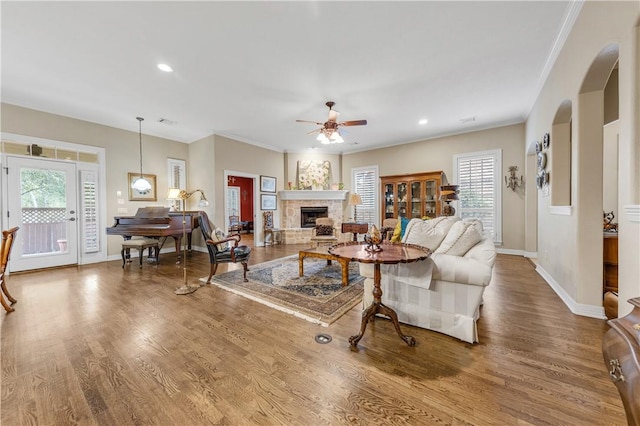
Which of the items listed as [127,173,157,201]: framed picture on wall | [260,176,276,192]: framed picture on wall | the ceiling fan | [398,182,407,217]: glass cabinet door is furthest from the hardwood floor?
[260,176,276,192]: framed picture on wall

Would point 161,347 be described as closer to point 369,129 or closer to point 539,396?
point 539,396

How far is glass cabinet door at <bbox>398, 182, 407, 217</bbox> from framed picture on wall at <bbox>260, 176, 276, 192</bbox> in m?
3.60

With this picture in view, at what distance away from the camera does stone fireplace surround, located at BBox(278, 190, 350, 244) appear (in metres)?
7.42

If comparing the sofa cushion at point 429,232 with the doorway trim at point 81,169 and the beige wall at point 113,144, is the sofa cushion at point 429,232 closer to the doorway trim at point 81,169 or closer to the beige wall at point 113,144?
the beige wall at point 113,144

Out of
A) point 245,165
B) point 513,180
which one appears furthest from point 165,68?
point 513,180

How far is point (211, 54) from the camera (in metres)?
2.91

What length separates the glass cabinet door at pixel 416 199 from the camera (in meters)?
6.23

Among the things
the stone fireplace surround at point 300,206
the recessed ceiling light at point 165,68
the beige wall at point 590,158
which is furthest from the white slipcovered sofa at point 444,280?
the stone fireplace surround at point 300,206

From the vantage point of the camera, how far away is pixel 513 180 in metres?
5.29

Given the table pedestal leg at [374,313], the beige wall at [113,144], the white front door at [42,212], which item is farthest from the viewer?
the beige wall at [113,144]

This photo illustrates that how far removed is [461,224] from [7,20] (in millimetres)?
4799

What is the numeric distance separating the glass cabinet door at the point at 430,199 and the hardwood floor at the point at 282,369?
135 inches

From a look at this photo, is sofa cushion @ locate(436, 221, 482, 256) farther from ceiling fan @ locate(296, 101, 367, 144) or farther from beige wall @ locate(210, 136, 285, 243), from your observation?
beige wall @ locate(210, 136, 285, 243)

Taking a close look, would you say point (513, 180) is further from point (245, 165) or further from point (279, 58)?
point (245, 165)
